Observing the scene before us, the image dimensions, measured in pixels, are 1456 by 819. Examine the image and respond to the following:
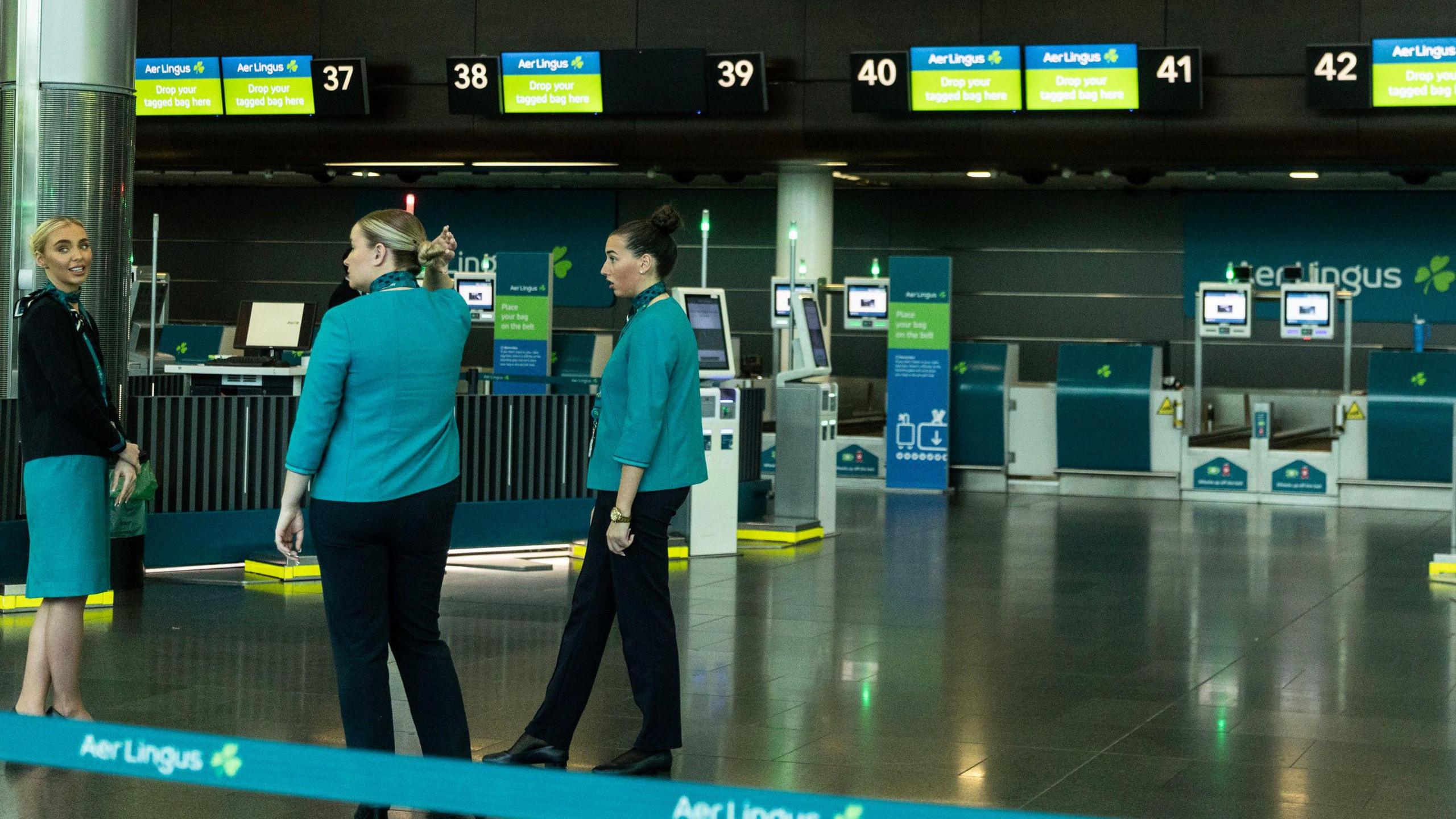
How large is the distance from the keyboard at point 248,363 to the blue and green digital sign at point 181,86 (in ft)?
19.0

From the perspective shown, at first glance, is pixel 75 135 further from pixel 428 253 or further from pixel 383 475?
pixel 383 475

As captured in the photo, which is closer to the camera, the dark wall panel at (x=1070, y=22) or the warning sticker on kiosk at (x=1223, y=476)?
the dark wall panel at (x=1070, y=22)

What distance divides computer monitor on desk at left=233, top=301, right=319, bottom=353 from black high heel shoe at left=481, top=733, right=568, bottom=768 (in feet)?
22.5

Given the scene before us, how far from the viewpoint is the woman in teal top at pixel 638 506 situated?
13.8 ft

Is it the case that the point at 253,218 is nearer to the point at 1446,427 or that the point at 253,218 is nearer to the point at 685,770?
the point at 1446,427

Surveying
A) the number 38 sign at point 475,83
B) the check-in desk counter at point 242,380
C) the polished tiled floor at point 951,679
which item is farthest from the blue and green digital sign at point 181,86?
the polished tiled floor at point 951,679

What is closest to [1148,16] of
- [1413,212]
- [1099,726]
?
[1413,212]

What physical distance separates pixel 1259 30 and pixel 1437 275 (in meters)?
5.85

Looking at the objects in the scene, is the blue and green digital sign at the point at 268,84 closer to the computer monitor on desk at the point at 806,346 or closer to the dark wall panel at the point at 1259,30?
the computer monitor on desk at the point at 806,346

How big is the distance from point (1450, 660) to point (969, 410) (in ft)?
26.9

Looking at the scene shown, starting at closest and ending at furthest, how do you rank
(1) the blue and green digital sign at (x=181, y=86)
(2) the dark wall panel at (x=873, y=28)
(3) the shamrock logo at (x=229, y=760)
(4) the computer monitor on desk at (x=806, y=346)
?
1. (3) the shamrock logo at (x=229, y=760)
2. (4) the computer monitor on desk at (x=806, y=346)
3. (2) the dark wall panel at (x=873, y=28)
4. (1) the blue and green digital sign at (x=181, y=86)

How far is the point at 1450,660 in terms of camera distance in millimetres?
6445

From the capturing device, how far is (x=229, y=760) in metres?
2.46

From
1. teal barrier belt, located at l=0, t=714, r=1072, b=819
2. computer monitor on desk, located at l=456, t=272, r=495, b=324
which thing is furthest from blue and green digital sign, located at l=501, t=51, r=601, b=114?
teal barrier belt, located at l=0, t=714, r=1072, b=819
